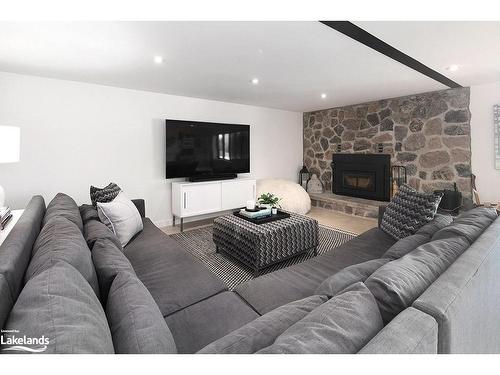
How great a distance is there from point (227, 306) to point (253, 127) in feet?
13.4

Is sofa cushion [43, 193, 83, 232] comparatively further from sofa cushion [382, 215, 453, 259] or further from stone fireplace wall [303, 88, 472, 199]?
stone fireplace wall [303, 88, 472, 199]

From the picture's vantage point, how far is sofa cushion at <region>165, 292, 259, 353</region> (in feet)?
3.45

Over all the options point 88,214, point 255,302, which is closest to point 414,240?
point 255,302

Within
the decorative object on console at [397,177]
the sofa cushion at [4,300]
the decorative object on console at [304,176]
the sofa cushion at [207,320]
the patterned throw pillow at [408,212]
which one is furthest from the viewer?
the decorative object on console at [304,176]

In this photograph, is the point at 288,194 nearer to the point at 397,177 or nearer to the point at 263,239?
the point at 397,177

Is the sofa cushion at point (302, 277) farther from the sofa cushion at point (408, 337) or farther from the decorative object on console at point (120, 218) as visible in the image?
the decorative object on console at point (120, 218)

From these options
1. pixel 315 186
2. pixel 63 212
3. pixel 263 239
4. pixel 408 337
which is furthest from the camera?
pixel 315 186

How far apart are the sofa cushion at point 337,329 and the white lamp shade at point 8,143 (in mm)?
1921

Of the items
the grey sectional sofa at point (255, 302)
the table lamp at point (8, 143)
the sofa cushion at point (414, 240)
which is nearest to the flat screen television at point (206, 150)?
the table lamp at point (8, 143)

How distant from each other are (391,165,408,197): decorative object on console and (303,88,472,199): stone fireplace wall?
73 mm

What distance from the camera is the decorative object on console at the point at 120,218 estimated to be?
204 centimetres

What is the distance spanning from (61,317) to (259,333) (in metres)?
0.53

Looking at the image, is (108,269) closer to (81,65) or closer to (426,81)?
(81,65)

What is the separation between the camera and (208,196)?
4055 mm
